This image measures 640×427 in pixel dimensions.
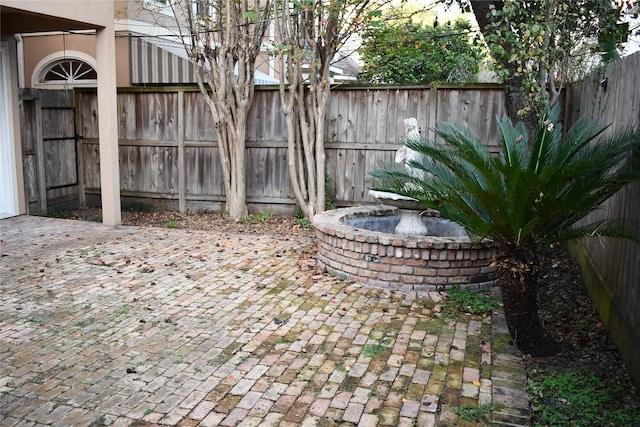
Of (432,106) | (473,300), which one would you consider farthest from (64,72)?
(473,300)

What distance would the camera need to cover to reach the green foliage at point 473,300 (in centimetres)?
508

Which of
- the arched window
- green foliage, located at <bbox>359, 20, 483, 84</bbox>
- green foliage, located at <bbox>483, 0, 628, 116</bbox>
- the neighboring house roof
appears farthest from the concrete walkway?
the arched window

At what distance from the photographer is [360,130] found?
886 cm

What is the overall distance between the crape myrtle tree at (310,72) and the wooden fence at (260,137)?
382mm

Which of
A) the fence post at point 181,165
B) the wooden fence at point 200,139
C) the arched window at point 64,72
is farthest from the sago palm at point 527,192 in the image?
the arched window at point 64,72

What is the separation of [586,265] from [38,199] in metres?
8.00

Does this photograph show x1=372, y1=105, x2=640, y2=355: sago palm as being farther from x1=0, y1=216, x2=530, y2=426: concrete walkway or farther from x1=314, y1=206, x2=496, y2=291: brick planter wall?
x1=314, y1=206, x2=496, y2=291: brick planter wall

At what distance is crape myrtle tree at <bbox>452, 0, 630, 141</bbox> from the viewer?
19.9ft

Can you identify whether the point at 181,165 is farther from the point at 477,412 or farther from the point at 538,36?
the point at 477,412

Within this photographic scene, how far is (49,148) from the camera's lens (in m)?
9.47

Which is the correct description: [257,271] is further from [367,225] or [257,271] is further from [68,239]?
[68,239]

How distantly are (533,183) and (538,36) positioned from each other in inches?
114

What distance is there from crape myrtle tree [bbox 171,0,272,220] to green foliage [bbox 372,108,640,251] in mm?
4827

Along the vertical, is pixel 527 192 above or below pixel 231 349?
above
